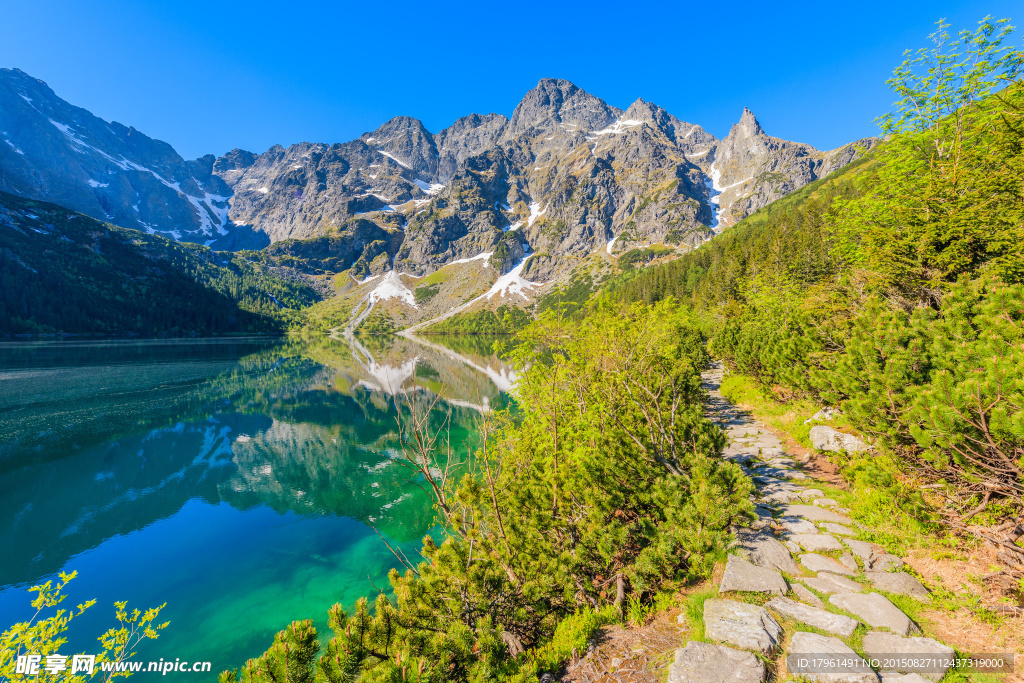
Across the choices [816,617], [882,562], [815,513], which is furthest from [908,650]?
[815,513]

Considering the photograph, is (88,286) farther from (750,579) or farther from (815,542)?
(815,542)

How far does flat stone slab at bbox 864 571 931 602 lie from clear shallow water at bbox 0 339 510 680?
7.06 metres

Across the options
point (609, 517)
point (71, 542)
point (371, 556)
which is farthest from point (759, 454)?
point (71, 542)

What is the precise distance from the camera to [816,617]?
16.2 ft

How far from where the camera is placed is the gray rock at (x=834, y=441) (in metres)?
9.34

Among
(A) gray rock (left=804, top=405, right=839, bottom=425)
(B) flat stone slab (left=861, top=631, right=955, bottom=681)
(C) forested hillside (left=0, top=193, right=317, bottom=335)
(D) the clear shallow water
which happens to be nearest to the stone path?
(B) flat stone slab (left=861, top=631, right=955, bottom=681)

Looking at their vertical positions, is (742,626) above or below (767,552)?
below

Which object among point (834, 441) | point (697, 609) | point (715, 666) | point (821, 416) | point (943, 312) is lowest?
point (697, 609)

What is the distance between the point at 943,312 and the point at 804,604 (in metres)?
5.99

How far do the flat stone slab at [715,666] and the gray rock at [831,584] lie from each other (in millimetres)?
2113

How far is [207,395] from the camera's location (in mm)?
41969

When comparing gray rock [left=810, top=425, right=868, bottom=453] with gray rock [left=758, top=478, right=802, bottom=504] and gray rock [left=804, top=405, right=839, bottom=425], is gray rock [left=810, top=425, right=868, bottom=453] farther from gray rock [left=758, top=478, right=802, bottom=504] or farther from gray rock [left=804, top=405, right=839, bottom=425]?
gray rock [left=758, top=478, right=802, bottom=504]

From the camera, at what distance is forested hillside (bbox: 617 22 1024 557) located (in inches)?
208

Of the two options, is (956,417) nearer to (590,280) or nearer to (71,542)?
(71,542)
